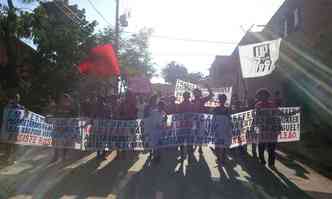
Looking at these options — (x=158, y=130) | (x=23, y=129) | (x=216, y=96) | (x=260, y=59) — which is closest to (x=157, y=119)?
(x=158, y=130)

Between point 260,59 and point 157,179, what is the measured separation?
5.30 metres

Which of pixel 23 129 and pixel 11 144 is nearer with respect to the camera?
pixel 23 129

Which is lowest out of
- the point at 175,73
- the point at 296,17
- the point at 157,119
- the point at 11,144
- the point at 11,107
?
the point at 11,144

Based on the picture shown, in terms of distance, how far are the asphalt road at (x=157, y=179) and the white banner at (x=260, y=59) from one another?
8.26 ft

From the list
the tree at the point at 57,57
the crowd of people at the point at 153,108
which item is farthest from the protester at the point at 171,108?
the tree at the point at 57,57

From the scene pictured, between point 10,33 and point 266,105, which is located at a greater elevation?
point 10,33

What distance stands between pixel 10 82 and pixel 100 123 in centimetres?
398

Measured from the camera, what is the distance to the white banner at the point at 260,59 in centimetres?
1127

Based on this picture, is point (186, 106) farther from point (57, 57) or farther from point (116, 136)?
point (57, 57)

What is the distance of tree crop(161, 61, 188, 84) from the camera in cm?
8581

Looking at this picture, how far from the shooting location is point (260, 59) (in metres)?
11.5

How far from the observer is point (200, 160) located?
10.2m

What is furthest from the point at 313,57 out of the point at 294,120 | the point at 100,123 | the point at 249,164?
the point at 100,123

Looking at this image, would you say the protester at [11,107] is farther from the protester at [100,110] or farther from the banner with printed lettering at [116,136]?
the protester at [100,110]
